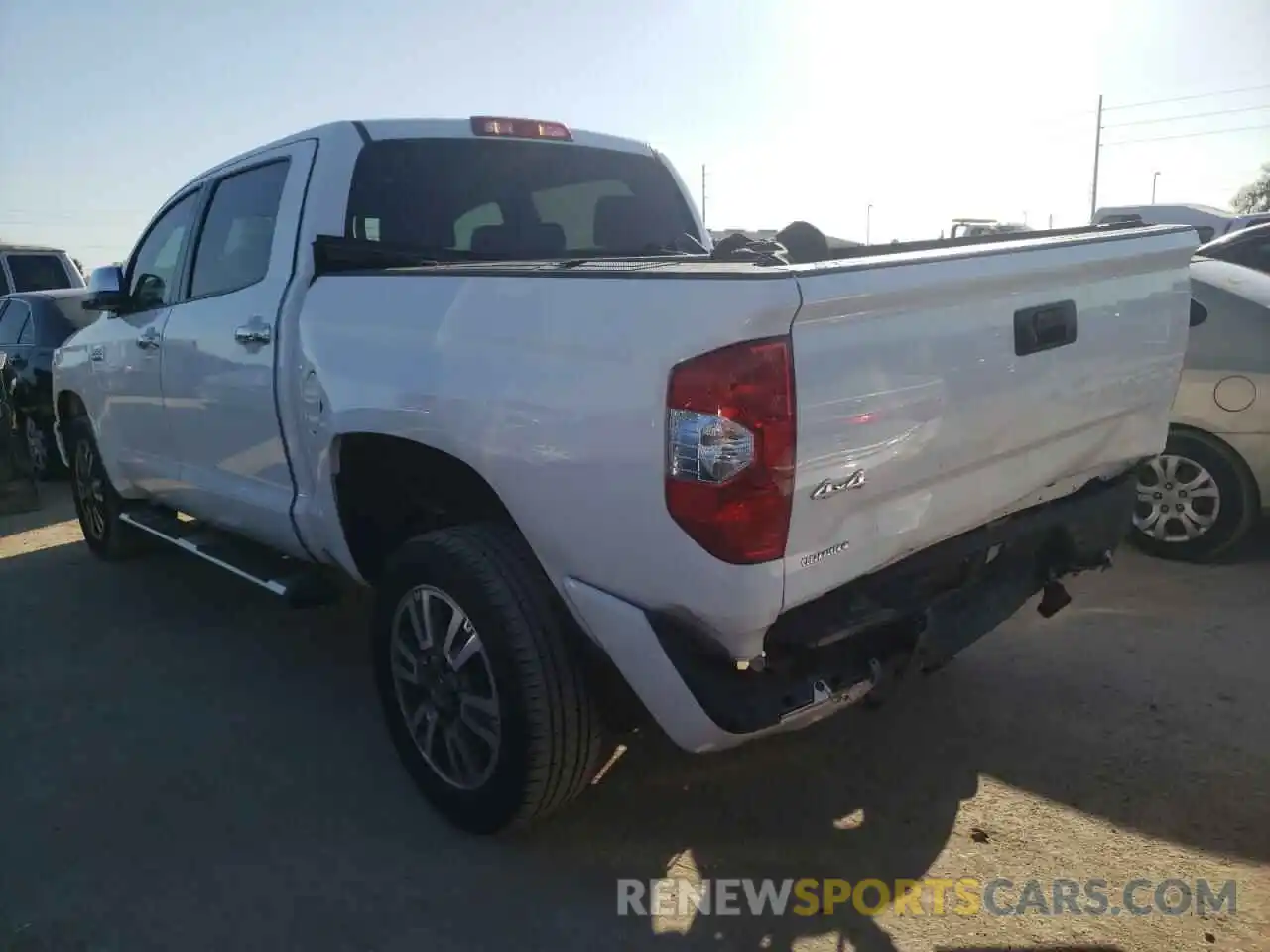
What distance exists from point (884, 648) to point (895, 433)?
59cm

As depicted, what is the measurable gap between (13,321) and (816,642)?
376 inches

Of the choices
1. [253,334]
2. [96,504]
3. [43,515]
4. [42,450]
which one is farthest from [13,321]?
[253,334]

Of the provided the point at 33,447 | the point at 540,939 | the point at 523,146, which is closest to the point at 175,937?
the point at 540,939

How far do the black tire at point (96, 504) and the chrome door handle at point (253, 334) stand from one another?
7.73 ft

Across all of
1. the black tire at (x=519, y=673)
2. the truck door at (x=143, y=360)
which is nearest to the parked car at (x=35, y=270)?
the truck door at (x=143, y=360)

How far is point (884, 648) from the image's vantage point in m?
2.53

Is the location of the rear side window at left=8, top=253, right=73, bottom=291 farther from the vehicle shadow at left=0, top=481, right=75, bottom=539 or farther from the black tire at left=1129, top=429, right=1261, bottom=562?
the black tire at left=1129, top=429, right=1261, bottom=562

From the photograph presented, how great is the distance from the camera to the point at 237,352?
12.4 ft

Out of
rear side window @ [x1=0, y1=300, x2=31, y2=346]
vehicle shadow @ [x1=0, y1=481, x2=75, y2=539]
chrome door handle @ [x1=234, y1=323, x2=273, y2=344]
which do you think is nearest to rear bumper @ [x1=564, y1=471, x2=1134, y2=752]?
chrome door handle @ [x1=234, y1=323, x2=273, y2=344]

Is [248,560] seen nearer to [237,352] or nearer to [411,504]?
[237,352]

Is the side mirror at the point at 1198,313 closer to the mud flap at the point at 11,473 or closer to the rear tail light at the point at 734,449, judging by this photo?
the rear tail light at the point at 734,449

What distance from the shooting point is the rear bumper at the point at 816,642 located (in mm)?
2277

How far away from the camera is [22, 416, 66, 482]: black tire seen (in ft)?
29.6

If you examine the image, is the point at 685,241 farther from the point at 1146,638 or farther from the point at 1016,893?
the point at 1016,893
